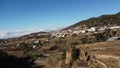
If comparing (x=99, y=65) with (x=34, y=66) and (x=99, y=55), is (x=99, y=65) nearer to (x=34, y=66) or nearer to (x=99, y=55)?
(x=99, y=55)

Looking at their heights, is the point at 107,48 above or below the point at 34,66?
above

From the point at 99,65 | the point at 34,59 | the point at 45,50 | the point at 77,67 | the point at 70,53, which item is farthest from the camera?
the point at 45,50

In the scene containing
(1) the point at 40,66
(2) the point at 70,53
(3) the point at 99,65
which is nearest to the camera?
(3) the point at 99,65

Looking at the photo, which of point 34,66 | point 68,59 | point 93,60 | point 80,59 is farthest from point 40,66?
point 93,60

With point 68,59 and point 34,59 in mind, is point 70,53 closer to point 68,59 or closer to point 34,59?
point 68,59

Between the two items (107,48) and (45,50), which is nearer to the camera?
(107,48)

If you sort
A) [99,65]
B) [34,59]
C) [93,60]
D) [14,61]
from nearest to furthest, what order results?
[99,65]
[93,60]
[14,61]
[34,59]

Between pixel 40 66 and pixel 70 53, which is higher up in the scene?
pixel 70 53


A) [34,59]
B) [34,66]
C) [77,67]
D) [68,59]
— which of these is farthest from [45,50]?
[77,67]

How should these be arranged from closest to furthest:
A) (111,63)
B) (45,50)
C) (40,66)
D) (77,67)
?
Result: (111,63)
(77,67)
(40,66)
(45,50)
